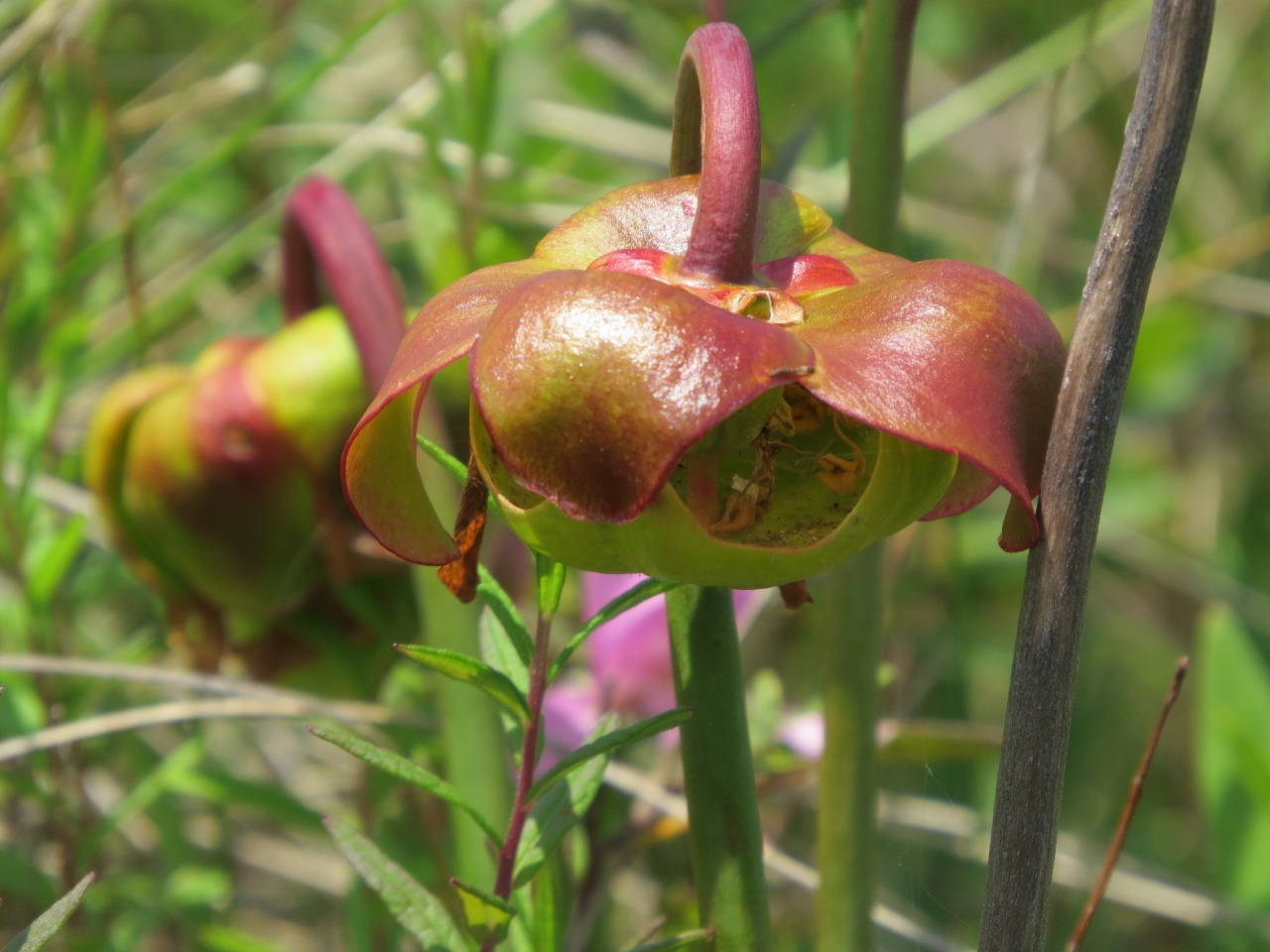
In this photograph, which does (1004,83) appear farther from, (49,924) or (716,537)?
(49,924)

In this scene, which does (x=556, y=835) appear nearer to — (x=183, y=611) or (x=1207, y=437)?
(x=183, y=611)

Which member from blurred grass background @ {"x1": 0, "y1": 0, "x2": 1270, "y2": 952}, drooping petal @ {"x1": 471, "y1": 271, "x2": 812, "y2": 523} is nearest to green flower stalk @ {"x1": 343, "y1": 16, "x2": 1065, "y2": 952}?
drooping petal @ {"x1": 471, "y1": 271, "x2": 812, "y2": 523}

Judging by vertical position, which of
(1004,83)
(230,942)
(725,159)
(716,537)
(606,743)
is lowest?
Result: (230,942)

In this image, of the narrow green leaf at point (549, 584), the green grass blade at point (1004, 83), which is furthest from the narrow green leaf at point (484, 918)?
the green grass blade at point (1004, 83)

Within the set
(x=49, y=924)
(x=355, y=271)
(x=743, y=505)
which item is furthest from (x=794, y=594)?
(x=355, y=271)

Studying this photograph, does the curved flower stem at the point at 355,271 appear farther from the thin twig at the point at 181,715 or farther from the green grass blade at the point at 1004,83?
the green grass blade at the point at 1004,83

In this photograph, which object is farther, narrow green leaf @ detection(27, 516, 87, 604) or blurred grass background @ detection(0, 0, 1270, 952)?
blurred grass background @ detection(0, 0, 1270, 952)

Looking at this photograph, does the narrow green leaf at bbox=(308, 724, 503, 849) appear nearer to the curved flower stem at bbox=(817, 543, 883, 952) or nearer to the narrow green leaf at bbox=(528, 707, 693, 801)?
the narrow green leaf at bbox=(528, 707, 693, 801)

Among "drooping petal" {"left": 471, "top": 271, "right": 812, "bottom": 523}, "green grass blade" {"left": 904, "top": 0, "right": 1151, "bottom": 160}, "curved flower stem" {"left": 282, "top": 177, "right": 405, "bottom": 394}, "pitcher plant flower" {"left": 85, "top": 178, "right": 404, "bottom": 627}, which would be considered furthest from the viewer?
"green grass blade" {"left": 904, "top": 0, "right": 1151, "bottom": 160}
